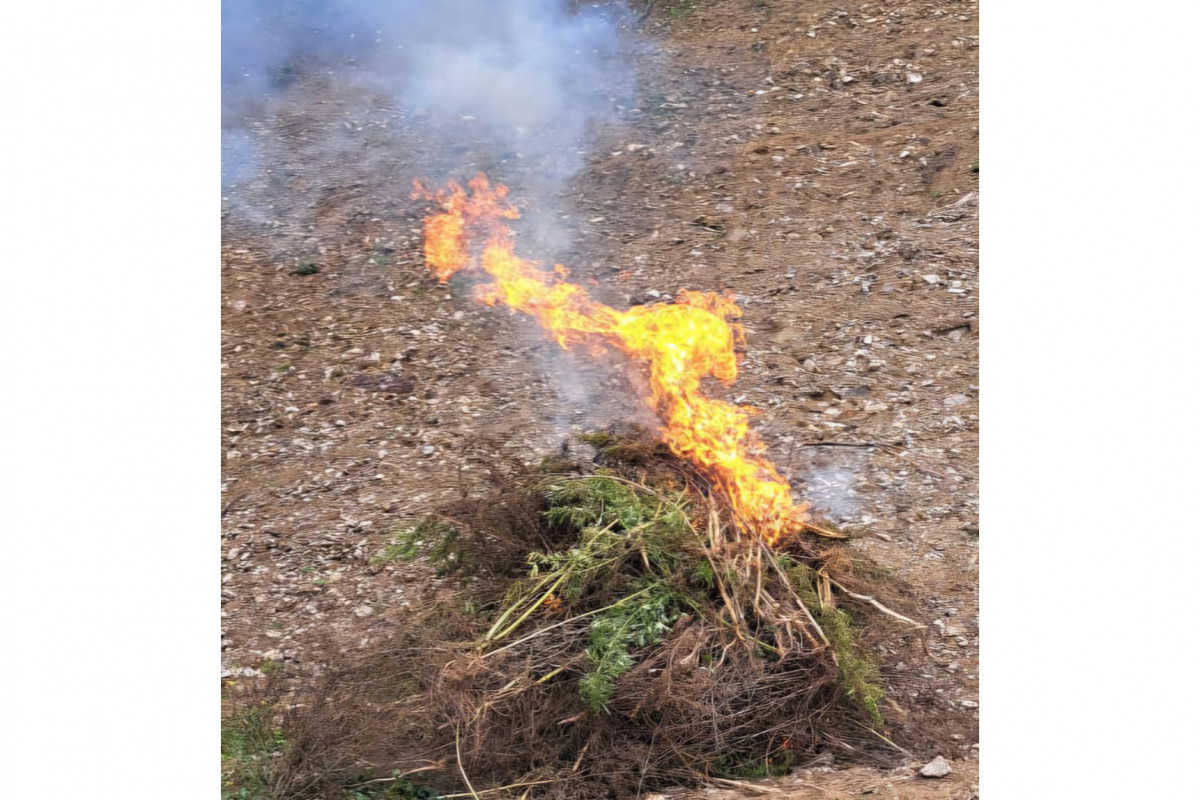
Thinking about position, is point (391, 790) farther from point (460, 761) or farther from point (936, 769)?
point (936, 769)

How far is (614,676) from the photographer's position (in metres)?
2.99

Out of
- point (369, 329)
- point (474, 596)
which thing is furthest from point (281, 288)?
point (474, 596)

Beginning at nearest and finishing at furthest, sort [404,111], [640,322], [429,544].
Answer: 1. [429,544]
2. [640,322]
3. [404,111]

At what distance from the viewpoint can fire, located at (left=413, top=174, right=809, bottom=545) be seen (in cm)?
389

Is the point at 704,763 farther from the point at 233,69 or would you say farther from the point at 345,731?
the point at 233,69

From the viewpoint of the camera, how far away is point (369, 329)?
4.25 m

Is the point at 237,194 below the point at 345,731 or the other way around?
the other way around

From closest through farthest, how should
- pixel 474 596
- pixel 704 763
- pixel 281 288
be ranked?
pixel 704 763 < pixel 474 596 < pixel 281 288

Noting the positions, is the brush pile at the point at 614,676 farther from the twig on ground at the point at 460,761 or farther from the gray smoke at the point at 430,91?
the gray smoke at the point at 430,91

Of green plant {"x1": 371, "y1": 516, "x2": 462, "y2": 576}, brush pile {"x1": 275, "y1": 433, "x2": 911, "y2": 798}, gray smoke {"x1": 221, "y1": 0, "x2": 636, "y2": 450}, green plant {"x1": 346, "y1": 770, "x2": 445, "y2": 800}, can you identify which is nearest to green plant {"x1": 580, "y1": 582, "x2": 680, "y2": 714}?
brush pile {"x1": 275, "y1": 433, "x2": 911, "y2": 798}

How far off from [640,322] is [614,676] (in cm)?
179

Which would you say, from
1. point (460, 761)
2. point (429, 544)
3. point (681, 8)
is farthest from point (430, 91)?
point (460, 761)

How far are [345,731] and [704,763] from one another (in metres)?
1.26

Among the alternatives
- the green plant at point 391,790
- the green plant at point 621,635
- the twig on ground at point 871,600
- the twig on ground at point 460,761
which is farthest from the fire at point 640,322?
the green plant at point 391,790
